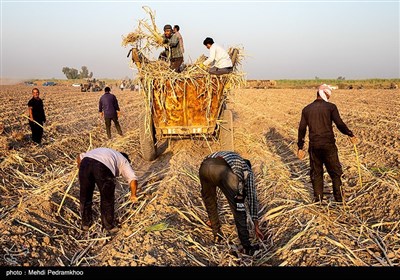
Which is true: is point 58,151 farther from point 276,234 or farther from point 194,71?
point 276,234

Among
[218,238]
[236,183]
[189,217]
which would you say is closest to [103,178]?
[189,217]

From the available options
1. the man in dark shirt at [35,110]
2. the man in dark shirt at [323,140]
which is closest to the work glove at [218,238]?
the man in dark shirt at [323,140]

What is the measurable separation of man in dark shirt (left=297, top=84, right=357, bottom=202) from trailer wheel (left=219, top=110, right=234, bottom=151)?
2322 mm

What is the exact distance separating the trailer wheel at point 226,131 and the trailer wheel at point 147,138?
140cm

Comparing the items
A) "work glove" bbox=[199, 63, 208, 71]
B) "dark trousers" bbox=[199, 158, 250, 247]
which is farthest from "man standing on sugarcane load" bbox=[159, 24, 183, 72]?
"dark trousers" bbox=[199, 158, 250, 247]

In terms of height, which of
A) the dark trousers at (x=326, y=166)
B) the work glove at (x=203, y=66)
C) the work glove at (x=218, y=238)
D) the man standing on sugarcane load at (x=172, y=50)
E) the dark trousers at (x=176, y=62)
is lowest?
the work glove at (x=218, y=238)

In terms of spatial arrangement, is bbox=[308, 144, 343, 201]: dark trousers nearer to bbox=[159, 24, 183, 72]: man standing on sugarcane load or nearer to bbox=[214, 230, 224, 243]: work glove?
bbox=[214, 230, 224, 243]: work glove

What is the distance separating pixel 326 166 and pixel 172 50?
4.26 m

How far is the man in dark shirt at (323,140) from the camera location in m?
5.50

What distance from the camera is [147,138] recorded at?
26.7 ft

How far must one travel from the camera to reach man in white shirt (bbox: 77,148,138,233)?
464cm

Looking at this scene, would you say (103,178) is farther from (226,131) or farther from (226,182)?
(226,131)

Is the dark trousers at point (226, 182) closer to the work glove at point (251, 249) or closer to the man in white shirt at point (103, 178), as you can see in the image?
the work glove at point (251, 249)

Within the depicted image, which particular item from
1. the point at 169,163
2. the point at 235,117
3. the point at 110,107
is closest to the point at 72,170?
the point at 169,163
